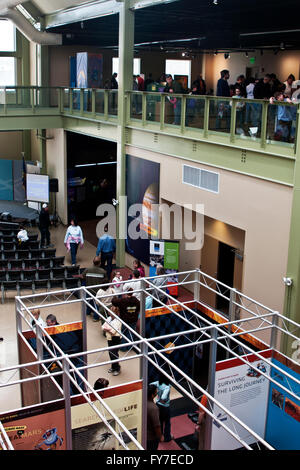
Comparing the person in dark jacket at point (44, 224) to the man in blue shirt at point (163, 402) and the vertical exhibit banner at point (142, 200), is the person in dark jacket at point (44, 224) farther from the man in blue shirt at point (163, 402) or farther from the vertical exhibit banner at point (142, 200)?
the man in blue shirt at point (163, 402)

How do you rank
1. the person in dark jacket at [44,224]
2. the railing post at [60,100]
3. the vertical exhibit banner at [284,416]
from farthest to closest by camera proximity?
1. the railing post at [60,100]
2. the person in dark jacket at [44,224]
3. the vertical exhibit banner at [284,416]

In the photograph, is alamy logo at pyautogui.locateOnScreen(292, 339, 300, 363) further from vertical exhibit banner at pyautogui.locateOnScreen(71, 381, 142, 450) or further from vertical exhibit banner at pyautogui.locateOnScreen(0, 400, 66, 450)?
vertical exhibit banner at pyautogui.locateOnScreen(0, 400, 66, 450)

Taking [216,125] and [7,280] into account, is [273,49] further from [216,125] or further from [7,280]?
[7,280]

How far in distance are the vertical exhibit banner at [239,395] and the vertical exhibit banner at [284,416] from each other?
0.15m

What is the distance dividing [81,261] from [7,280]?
3594 millimetres

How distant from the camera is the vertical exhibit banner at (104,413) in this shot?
7.43 m

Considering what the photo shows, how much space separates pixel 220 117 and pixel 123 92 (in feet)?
16.4

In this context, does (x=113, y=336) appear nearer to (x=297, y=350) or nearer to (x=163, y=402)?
(x=163, y=402)

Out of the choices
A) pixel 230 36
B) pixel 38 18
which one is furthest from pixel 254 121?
pixel 38 18

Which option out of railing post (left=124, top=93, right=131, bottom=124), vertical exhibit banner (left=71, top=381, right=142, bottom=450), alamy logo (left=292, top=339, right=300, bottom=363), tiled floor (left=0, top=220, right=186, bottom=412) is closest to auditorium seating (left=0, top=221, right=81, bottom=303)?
tiled floor (left=0, top=220, right=186, bottom=412)

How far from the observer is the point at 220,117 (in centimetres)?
1247

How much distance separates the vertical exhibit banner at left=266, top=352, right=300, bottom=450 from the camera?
799 centimetres

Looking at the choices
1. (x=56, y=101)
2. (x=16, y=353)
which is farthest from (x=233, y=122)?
(x=56, y=101)

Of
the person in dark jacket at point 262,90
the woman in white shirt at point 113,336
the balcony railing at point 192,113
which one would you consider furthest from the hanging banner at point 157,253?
the person in dark jacket at point 262,90
